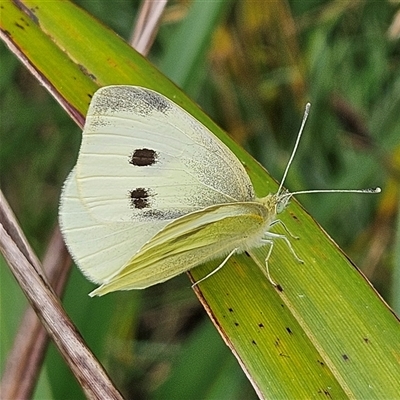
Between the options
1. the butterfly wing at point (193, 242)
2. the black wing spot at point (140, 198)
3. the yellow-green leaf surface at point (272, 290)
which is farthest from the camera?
the black wing spot at point (140, 198)

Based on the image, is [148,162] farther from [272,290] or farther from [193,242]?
[272,290]

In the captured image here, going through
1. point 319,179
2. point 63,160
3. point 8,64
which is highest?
point 319,179

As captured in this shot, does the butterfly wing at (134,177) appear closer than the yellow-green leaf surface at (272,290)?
No

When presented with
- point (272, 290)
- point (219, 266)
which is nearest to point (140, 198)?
point (219, 266)

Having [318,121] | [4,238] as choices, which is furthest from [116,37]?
[318,121]

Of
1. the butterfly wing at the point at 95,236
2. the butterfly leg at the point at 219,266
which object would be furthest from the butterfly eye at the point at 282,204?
the butterfly wing at the point at 95,236

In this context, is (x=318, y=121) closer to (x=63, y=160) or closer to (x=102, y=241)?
(x=63, y=160)

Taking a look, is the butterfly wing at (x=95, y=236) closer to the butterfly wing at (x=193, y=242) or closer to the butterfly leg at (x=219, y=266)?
the butterfly wing at (x=193, y=242)
